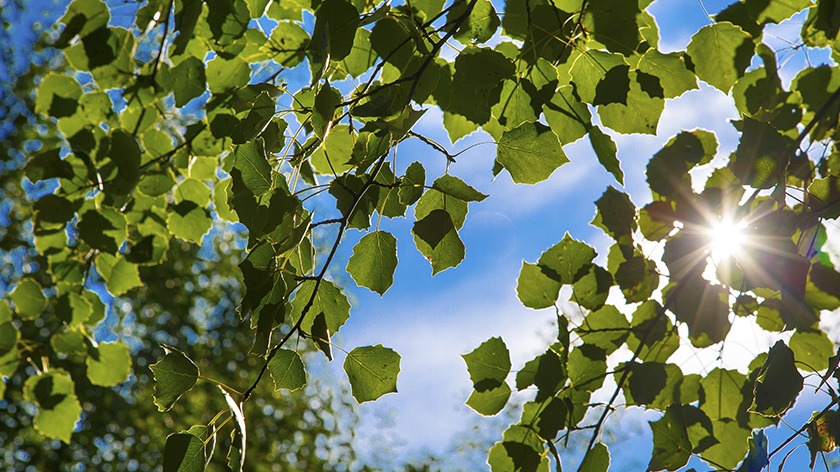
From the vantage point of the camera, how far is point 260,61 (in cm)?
120

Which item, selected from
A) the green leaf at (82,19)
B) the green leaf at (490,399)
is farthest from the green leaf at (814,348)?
the green leaf at (82,19)

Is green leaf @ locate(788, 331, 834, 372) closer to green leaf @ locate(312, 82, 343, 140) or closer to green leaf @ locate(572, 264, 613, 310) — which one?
green leaf @ locate(572, 264, 613, 310)

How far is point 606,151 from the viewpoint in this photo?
0.85 meters

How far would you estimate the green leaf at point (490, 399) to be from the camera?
0.92 m

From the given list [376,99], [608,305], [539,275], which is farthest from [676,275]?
[376,99]

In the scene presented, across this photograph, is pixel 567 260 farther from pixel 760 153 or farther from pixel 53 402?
pixel 53 402

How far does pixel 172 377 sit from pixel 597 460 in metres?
0.68

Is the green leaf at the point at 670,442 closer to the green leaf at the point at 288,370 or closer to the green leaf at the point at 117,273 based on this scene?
the green leaf at the point at 288,370

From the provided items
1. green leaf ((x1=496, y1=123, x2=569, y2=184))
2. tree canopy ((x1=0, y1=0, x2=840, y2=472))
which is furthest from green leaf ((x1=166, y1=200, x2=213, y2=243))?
green leaf ((x1=496, y1=123, x2=569, y2=184))

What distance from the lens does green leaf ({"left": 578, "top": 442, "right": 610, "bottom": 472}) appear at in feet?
2.63

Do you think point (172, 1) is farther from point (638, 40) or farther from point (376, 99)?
point (638, 40)

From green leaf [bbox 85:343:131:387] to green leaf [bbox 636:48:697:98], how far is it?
157 cm

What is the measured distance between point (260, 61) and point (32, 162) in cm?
65

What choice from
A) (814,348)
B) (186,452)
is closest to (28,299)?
(186,452)
